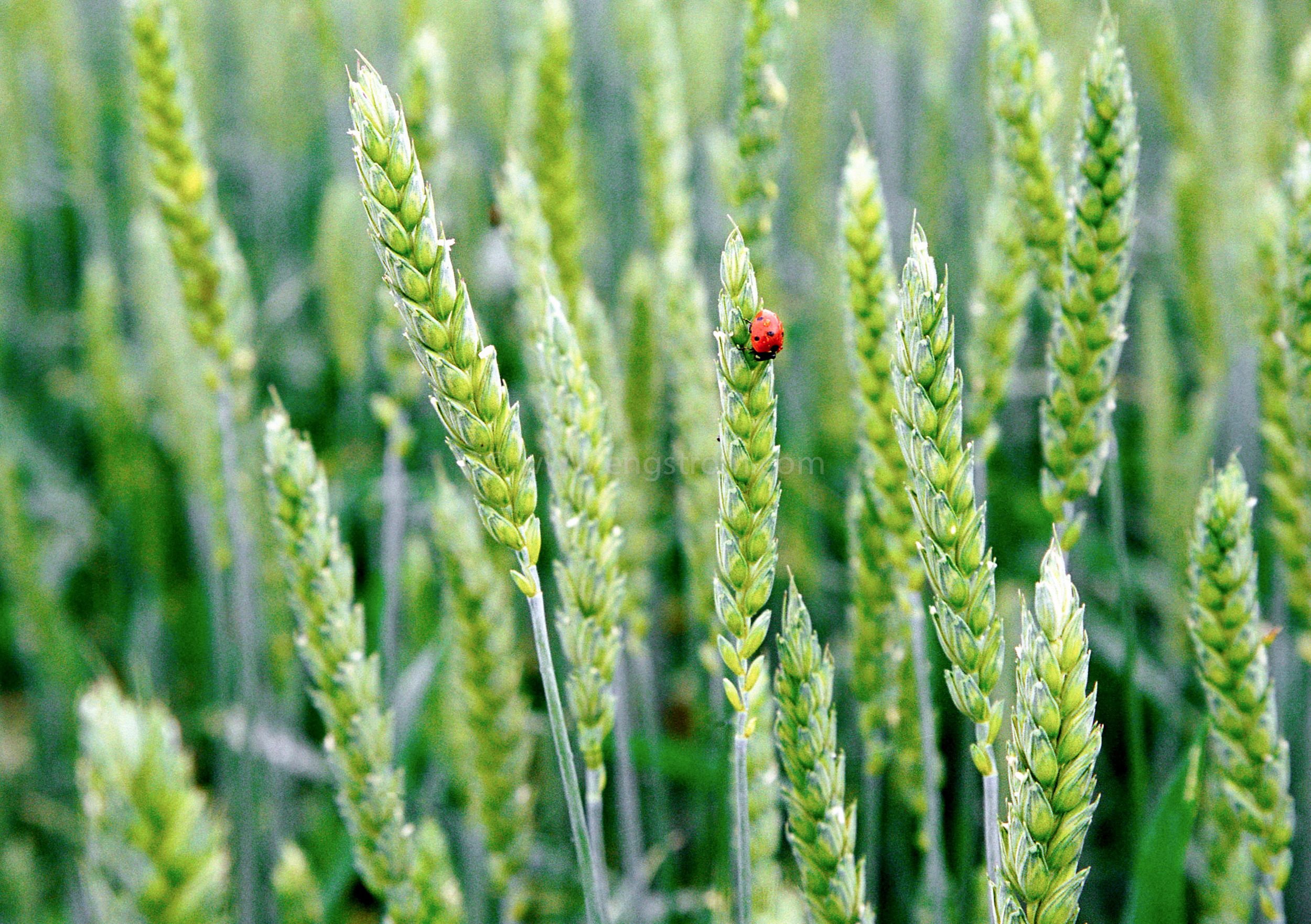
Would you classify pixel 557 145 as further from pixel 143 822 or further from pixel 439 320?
pixel 143 822

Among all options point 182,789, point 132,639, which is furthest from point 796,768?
point 132,639

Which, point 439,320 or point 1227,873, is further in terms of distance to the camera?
point 1227,873

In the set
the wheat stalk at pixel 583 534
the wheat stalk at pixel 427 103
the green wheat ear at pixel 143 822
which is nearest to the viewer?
the green wheat ear at pixel 143 822

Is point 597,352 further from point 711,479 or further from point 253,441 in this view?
point 253,441

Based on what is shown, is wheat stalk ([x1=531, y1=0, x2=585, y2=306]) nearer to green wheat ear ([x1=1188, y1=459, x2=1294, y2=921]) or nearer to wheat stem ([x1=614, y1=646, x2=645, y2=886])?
wheat stem ([x1=614, y1=646, x2=645, y2=886])

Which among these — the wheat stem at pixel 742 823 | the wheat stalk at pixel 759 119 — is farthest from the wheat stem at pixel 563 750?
the wheat stalk at pixel 759 119

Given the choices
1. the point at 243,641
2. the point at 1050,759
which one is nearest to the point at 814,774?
the point at 1050,759

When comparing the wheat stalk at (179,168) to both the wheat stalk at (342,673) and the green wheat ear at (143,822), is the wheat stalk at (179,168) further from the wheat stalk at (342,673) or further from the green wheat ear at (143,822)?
the green wheat ear at (143,822)
